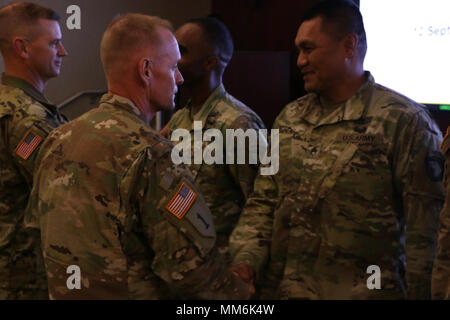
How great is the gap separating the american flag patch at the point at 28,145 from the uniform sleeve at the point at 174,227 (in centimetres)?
92

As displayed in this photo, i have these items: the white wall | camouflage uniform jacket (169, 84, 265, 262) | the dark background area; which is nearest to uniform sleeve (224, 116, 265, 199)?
camouflage uniform jacket (169, 84, 265, 262)

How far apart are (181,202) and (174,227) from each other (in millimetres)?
63

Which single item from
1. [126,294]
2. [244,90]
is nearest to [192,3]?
[244,90]

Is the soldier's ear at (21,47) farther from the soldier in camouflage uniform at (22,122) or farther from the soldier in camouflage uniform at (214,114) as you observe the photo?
the soldier in camouflage uniform at (214,114)

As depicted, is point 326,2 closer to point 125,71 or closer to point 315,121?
point 315,121

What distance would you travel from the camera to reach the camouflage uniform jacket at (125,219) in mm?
1443

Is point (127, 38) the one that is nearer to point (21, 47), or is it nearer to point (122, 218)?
point (122, 218)

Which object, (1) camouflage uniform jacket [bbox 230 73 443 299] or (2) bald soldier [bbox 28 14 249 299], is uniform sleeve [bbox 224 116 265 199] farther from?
(2) bald soldier [bbox 28 14 249 299]

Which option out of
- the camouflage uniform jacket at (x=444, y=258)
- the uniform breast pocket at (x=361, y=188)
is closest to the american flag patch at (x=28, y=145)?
the uniform breast pocket at (x=361, y=188)

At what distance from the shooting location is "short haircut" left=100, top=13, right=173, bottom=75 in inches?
62.2

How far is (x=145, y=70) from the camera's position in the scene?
1.59 m

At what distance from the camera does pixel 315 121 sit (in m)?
1.99
